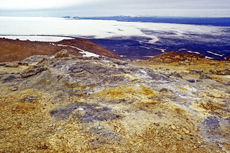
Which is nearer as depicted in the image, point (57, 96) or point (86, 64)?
point (57, 96)

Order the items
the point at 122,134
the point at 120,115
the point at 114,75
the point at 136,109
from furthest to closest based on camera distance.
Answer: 1. the point at 114,75
2. the point at 136,109
3. the point at 120,115
4. the point at 122,134

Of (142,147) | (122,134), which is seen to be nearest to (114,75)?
(122,134)

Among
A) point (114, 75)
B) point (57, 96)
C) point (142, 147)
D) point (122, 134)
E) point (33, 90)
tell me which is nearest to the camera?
point (142, 147)

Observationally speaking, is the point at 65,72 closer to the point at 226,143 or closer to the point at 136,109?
the point at 136,109

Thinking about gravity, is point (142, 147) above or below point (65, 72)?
below

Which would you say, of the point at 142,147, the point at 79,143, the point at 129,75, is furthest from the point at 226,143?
the point at 129,75

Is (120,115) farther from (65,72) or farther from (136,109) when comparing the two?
(65,72)
